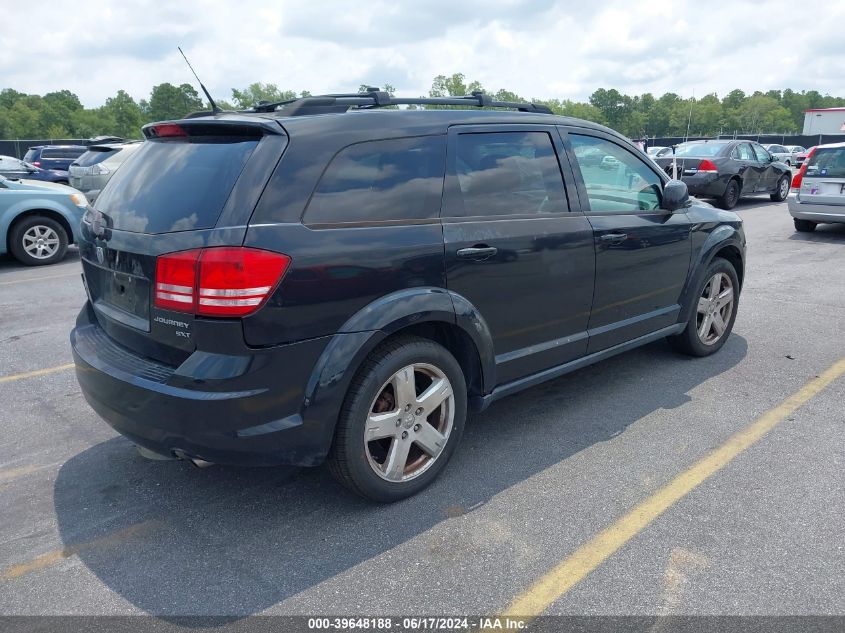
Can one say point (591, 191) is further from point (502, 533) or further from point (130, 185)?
point (130, 185)

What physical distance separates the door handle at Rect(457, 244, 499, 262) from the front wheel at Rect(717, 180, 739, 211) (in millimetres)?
13559

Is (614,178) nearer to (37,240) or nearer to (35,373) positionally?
(35,373)

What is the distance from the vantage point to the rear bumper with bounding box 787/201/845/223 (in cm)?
1110

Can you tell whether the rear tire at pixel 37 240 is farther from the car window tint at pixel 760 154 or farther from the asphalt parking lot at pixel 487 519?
the car window tint at pixel 760 154

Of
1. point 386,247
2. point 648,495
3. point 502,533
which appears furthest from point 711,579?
point 386,247

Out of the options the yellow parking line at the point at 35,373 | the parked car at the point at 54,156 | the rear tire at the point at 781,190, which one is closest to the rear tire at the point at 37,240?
the yellow parking line at the point at 35,373

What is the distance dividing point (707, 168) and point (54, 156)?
66.5 ft

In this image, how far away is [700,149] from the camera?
15.8 metres

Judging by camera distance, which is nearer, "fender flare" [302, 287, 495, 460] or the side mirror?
"fender flare" [302, 287, 495, 460]

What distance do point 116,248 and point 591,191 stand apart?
2.63m

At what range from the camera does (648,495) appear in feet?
10.7

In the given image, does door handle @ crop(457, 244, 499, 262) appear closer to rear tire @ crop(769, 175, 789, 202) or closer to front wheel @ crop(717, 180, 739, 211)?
front wheel @ crop(717, 180, 739, 211)

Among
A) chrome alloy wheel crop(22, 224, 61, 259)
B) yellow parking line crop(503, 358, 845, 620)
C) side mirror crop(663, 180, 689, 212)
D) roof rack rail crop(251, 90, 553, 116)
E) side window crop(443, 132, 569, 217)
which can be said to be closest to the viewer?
yellow parking line crop(503, 358, 845, 620)

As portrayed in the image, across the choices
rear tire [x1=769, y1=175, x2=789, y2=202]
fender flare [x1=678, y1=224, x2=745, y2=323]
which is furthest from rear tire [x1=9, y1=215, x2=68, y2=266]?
rear tire [x1=769, y1=175, x2=789, y2=202]
